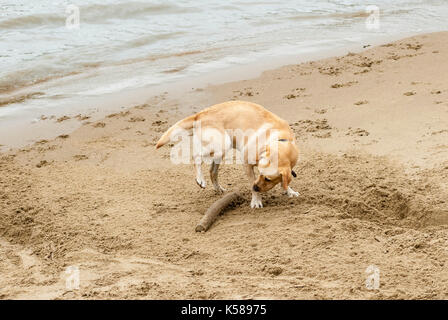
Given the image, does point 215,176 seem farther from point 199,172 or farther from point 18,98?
point 18,98

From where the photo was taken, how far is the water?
12000 millimetres

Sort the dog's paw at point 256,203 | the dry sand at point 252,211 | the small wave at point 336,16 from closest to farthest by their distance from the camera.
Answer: the dry sand at point 252,211
the dog's paw at point 256,203
the small wave at point 336,16

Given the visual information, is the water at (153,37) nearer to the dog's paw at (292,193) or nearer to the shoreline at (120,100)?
the shoreline at (120,100)

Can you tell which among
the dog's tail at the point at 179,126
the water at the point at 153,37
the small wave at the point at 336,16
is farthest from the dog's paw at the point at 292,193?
the small wave at the point at 336,16

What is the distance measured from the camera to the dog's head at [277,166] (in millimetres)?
5738

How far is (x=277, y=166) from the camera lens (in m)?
5.75

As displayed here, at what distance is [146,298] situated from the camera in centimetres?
438

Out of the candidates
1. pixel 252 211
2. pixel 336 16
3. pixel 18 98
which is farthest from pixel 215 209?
pixel 336 16

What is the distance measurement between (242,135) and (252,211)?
818mm

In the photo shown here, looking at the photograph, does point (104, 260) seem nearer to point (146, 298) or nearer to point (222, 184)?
point (146, 298)

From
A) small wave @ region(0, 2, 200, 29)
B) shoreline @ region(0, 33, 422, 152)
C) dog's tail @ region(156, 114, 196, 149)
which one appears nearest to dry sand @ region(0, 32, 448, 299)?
shoreline @ region(0, 33, 422, 152)

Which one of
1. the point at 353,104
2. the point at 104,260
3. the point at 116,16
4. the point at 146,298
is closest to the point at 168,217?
the point at 104,260

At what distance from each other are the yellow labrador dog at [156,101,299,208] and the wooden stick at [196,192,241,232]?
0.73 feet

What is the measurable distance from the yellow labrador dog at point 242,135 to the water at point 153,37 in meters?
4.79
